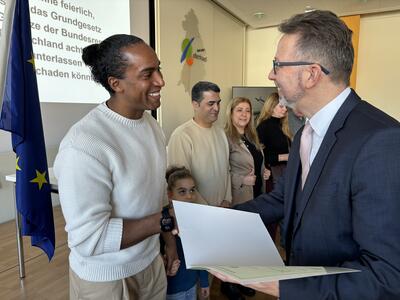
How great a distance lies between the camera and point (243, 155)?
232 cm

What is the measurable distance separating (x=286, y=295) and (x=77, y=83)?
2.62 m

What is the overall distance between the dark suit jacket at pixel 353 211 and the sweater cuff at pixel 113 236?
0.51m

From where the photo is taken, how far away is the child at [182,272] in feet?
4.95

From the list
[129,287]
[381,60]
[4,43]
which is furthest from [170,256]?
[381,60]

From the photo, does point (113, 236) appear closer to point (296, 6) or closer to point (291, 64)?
point (291, 64)

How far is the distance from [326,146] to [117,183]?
2.16ft

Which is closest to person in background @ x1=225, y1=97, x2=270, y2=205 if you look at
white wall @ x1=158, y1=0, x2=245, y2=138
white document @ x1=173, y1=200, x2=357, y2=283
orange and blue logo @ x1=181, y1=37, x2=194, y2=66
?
white document @ x1=173, y1=200, x2=357, y2=283

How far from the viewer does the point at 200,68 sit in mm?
5090

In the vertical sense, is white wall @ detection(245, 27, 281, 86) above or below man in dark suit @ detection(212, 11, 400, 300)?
above

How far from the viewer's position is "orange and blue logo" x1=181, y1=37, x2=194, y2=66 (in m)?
4.54

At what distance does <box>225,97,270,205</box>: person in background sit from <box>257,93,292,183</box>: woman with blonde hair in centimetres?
21

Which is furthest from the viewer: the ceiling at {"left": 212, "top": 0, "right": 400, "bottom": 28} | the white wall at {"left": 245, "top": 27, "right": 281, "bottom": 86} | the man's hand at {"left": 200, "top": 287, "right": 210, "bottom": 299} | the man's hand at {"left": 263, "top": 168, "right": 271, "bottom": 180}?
the white wall at {"left": 245, "top": 27, "right": 281, "bottom": 86}

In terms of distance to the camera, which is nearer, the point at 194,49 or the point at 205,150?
the point at 205,150

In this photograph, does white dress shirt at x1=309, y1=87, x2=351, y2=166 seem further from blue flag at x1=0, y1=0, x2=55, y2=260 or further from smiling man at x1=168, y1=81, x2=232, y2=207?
blue flag at x1=0, y1=0, x2=55, y2=260
